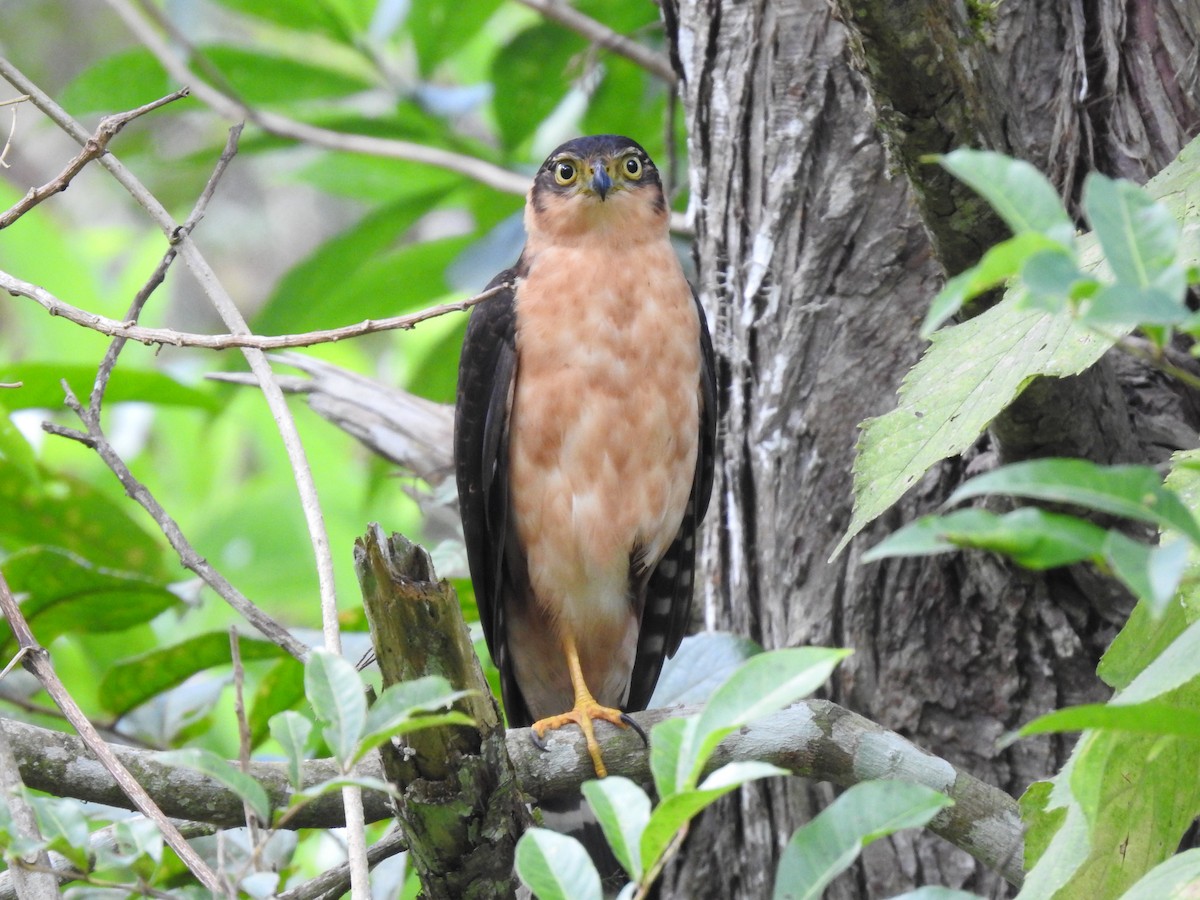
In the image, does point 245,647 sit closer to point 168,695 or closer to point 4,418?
point 168,695

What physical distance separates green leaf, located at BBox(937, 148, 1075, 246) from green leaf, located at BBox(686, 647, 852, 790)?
0.45 metres

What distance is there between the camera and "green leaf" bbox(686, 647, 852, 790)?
1228 millimetres

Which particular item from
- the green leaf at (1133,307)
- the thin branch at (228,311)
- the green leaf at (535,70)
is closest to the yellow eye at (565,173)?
the green leaf at (535,70)

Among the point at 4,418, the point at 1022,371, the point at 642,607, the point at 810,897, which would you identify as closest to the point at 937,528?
the point at 810,897

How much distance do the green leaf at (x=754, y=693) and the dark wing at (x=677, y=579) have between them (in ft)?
8.10

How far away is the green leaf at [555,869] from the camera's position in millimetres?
1312

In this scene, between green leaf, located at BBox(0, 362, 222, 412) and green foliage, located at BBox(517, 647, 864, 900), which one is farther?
green leaf, located at BBox(0, 362, 222, 412)

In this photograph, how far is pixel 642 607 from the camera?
4.12 metres

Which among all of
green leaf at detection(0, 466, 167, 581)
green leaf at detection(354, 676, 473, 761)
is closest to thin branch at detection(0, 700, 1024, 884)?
green leaf at detection(354, 676, 473, 761)

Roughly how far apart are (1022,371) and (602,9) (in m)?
3.27

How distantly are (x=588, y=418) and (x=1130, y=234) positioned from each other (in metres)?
2.59

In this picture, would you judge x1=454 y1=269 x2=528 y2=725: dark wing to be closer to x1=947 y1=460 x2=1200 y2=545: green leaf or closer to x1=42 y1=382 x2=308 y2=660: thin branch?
x1=42 y1=382 x2=308 y2=660: thin branch

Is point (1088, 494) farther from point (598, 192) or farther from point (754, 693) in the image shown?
point (598, 192)

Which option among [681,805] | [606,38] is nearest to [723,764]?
[681,805]
